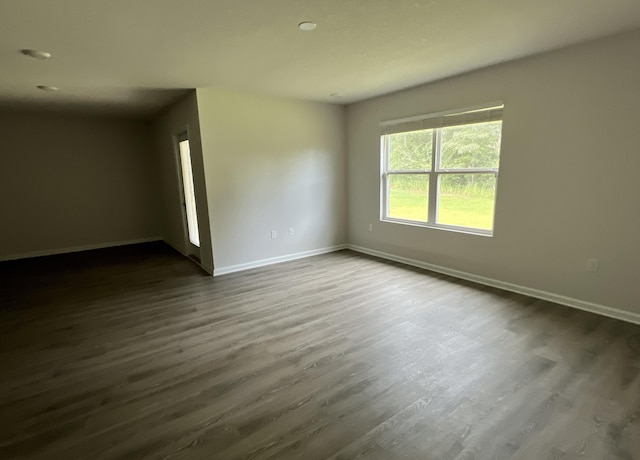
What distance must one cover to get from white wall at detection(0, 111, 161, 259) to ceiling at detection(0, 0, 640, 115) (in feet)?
6.63

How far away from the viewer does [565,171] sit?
10.0 ft

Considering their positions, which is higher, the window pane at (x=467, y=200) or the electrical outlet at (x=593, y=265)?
the window pane at (x=467, y=200)

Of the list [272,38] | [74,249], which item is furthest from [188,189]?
[272,38]

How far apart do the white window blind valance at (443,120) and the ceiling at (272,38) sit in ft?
1.57

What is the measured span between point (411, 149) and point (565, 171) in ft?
6.32

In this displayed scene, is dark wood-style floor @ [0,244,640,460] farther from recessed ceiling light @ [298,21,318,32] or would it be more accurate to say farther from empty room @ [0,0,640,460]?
recessed ceiling light @ [298,21,318,32]

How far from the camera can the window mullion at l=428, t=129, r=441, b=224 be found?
4172mm

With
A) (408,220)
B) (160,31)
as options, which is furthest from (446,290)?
(160,31)

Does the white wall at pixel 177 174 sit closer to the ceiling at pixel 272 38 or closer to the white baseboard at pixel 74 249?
the white baseboard at pixel 74 249

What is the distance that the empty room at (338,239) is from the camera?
185 cm

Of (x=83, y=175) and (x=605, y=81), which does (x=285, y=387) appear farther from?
(x=83, y=175)

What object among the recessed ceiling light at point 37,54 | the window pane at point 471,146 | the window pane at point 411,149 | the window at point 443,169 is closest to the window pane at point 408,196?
the window at point 443,169

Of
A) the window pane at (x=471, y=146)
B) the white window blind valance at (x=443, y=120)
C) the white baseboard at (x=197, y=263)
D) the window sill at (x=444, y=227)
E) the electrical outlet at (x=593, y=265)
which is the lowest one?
the white baseboard at (x=197, y=263)

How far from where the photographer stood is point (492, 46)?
2.85m
